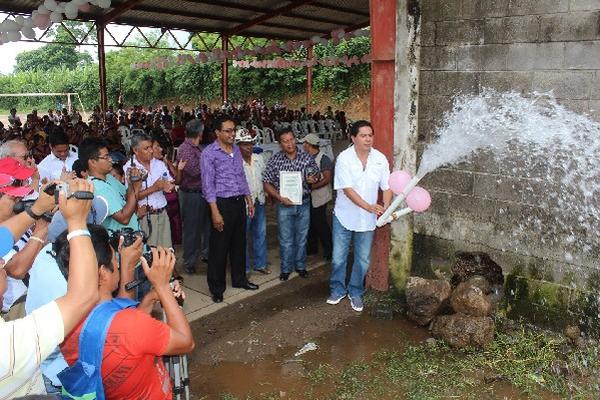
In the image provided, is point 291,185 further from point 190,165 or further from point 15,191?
point 15,191

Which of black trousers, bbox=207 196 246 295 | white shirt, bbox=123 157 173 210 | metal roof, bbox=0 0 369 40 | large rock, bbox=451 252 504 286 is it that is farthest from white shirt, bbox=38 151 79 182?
metal roof, bbox=0 0 369 40

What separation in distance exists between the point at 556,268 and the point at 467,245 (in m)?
0.72

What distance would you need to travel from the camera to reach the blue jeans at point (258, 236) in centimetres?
568

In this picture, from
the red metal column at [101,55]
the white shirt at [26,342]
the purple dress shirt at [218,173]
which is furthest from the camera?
the red metal column at [101,55]

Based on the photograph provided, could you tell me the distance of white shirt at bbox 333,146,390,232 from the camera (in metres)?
4.59

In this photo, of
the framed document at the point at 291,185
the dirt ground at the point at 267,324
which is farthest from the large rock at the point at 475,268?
the framed document at the point at 291,185

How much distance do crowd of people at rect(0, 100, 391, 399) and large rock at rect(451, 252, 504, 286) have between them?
81cm

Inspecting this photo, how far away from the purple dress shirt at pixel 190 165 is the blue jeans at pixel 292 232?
3.15 ft

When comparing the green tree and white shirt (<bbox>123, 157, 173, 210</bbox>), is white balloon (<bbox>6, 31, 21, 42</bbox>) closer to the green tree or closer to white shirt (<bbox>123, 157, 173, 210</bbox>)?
white shirt (<bbox>123, 157, 173, 210</bbox>)

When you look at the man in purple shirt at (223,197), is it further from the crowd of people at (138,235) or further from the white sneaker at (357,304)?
the white sneaker at (357,304)

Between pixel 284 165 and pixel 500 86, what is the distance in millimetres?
2236

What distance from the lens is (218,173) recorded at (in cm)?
479

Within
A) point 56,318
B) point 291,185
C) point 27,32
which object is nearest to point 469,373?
point 291,185

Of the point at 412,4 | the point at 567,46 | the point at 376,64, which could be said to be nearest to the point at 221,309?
the point at 376,64
